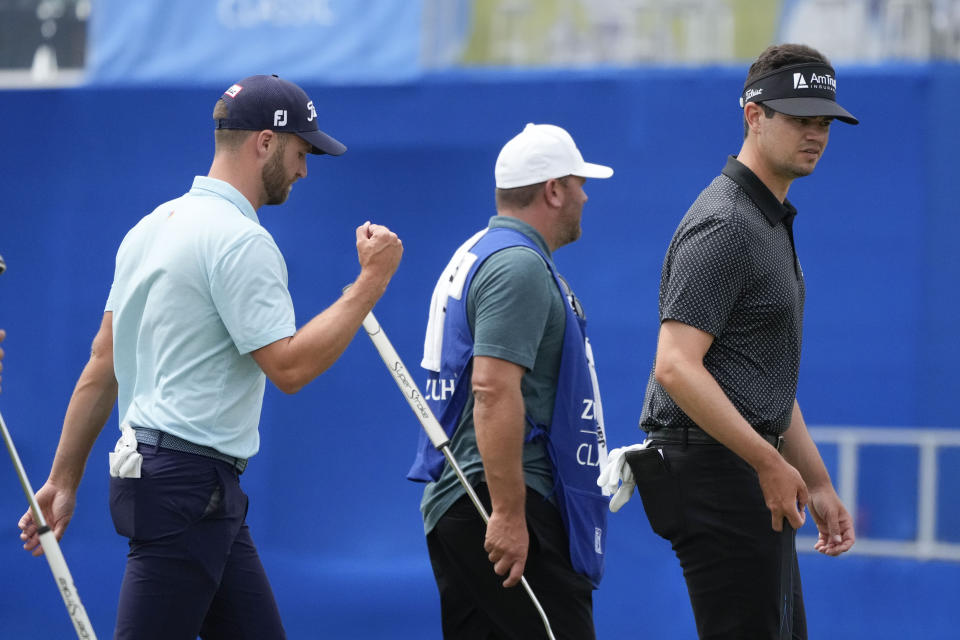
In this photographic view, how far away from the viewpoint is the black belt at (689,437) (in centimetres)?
272

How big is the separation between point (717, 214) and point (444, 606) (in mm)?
1210

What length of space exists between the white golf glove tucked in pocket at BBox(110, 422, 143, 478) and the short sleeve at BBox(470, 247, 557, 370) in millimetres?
840

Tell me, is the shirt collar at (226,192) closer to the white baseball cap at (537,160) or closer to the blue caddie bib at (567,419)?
the blue caddie bib at (567,419)

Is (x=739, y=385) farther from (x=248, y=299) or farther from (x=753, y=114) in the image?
(x=248, y=299)

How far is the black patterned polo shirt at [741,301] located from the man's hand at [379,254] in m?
0.61

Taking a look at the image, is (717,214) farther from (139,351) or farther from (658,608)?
(658,608)

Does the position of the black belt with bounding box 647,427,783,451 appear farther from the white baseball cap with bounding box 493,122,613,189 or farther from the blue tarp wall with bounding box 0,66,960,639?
the blue tarp wall with bounding box 0,66,960,639

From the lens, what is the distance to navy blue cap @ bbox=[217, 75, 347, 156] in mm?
2816

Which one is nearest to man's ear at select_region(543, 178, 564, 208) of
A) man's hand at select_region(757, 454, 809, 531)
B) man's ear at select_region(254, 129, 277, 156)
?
man's ear at select_region(254, 129, 277, 156)

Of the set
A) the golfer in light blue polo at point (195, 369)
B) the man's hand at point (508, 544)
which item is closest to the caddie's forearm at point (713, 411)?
the man's hand at point (508, 544)

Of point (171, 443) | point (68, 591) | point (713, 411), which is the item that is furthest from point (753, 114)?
point (68, 591)

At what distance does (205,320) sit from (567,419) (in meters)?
0.94

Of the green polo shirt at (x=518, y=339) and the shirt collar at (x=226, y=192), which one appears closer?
the shirt collar at (x=226, y=192)

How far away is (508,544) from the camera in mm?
2936
